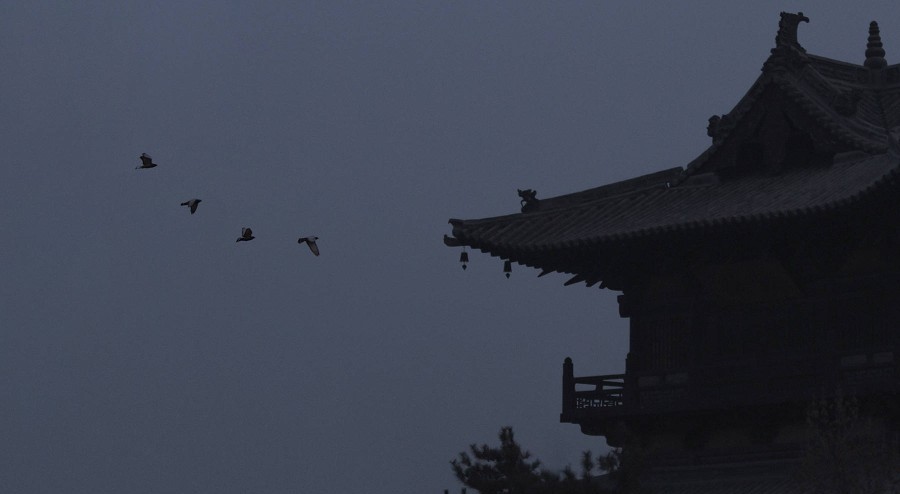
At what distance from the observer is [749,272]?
1282 inches

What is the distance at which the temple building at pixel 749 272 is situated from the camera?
101 feet

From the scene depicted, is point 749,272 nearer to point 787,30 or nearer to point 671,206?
point 671,206

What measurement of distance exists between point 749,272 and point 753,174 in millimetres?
1898

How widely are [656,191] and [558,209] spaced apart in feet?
5.82

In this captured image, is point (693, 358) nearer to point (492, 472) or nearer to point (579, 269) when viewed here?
point (579, 269)

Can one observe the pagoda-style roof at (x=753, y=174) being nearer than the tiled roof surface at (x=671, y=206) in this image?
No

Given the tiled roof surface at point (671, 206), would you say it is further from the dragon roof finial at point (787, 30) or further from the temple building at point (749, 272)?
the dragon roof finial at point (787, 30)

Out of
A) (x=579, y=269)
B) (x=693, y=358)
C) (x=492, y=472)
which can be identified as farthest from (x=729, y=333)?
(x=492, y=472)

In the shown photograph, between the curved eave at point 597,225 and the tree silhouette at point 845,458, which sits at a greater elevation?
the curved eave at point 597,225

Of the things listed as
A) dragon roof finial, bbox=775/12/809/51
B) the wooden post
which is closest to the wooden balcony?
the wooden post

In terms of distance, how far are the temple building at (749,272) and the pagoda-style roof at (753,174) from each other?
4 centimetres

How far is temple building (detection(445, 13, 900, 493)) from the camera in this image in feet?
101

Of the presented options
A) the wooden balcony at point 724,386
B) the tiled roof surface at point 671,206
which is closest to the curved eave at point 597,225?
the tiled roof surface at point 671,206

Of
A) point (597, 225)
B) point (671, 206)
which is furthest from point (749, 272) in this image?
point (597, 225)
